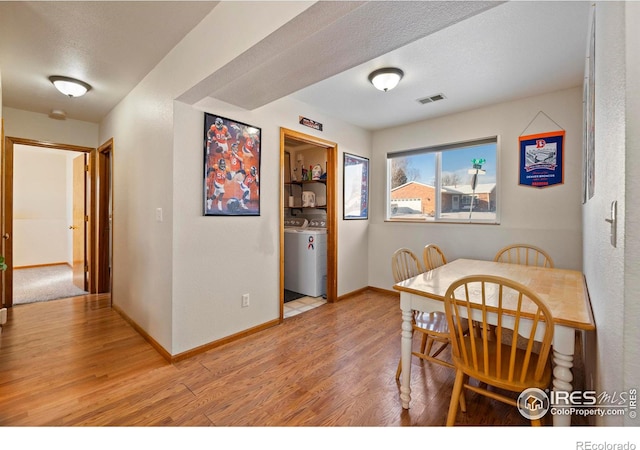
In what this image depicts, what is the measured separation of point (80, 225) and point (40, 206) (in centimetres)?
265

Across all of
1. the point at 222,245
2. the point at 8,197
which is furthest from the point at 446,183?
the point at 8,197

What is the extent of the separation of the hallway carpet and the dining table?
457 centimetres

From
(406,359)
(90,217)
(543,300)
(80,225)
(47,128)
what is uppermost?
(47,128)

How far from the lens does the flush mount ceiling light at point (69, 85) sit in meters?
2.57

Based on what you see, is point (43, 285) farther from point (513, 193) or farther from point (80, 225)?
point (513, 193)

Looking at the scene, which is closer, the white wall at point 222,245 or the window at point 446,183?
the white wall at point 222,245

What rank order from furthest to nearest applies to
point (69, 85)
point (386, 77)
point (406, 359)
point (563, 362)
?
point (69, 85) < point (386, 77) < point (406, 359) < point (563, 362)

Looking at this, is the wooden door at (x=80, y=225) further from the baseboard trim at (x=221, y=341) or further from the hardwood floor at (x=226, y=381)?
the baseboard trim at (x=221, y=341)

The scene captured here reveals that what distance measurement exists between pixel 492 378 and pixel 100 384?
2.42 m

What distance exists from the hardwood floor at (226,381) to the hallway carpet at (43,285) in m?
0.99

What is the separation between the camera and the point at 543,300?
4.66 feet

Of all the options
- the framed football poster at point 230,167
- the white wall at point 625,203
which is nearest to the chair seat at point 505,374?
the white wall at point 625,203
